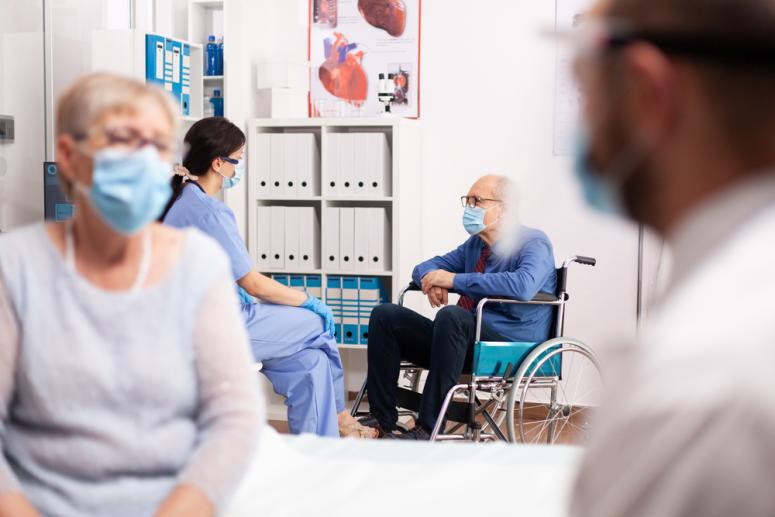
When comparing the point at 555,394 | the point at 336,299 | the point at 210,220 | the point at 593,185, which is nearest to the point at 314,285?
the point at 336,299

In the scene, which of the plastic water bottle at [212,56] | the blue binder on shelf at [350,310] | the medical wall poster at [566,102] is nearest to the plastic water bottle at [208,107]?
the plastic water bottle at [212,56]

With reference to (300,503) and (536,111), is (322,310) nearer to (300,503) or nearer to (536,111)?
(300,503)

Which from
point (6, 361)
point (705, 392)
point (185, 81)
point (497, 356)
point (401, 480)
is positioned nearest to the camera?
point (705, 392)

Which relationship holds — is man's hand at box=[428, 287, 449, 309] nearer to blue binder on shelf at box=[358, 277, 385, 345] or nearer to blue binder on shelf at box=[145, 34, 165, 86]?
blue binder on shelf at box=[358, 277, 385, 345]

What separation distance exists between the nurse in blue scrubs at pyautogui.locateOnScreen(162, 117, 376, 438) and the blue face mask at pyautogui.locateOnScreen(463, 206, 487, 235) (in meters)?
0.64

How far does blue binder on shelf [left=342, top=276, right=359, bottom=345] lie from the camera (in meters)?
4.54

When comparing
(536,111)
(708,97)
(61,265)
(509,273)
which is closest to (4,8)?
(509,273)

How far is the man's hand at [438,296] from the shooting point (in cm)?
365

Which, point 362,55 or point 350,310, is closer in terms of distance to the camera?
point 350,310

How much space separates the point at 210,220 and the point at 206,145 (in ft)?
1.27

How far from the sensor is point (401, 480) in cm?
173

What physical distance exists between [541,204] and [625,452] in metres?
0.34

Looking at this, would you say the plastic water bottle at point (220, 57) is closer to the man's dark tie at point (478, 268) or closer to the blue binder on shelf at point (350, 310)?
the blue binder on shelf at point (350, 310)

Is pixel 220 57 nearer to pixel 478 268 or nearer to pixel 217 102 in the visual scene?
pixel 217 102
